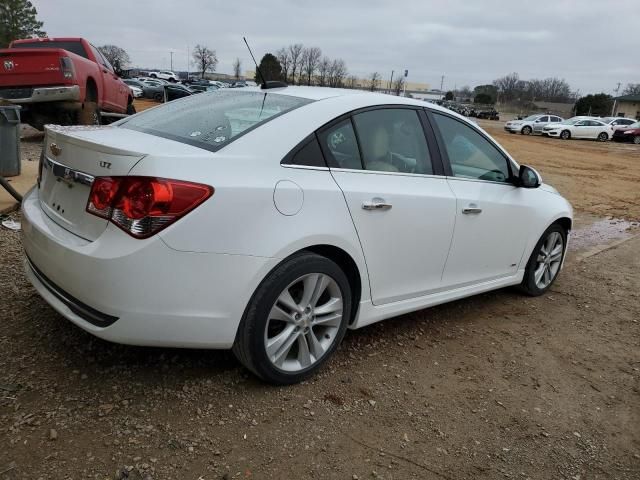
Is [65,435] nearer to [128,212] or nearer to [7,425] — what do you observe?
[7,425]

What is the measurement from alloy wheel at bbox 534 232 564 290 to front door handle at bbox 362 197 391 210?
7.32 feet

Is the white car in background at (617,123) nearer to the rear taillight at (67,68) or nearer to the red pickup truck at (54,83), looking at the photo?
the red pickup truck at (54,83)

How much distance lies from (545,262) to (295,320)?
295cm

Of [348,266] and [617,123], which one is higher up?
[617,123]

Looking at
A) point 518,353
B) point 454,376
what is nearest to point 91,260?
point 454,376

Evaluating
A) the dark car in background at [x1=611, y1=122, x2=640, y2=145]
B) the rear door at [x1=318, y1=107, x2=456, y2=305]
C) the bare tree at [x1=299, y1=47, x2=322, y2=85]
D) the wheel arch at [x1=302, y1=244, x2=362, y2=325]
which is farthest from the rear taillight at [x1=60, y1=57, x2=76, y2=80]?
the bare tree at [x1=299, y1=47, x2=322, y2=85]

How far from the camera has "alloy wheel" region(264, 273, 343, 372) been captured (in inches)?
114

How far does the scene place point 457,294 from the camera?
397 centimetres

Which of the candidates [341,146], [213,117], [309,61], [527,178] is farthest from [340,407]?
[309,61]

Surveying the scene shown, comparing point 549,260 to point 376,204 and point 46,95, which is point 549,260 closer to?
point 376,204

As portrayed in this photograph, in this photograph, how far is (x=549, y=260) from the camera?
4988mm

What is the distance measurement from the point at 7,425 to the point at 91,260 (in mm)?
842

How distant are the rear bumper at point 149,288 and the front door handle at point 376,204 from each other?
2.29 feet

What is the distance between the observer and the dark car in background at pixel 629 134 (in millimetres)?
36875
